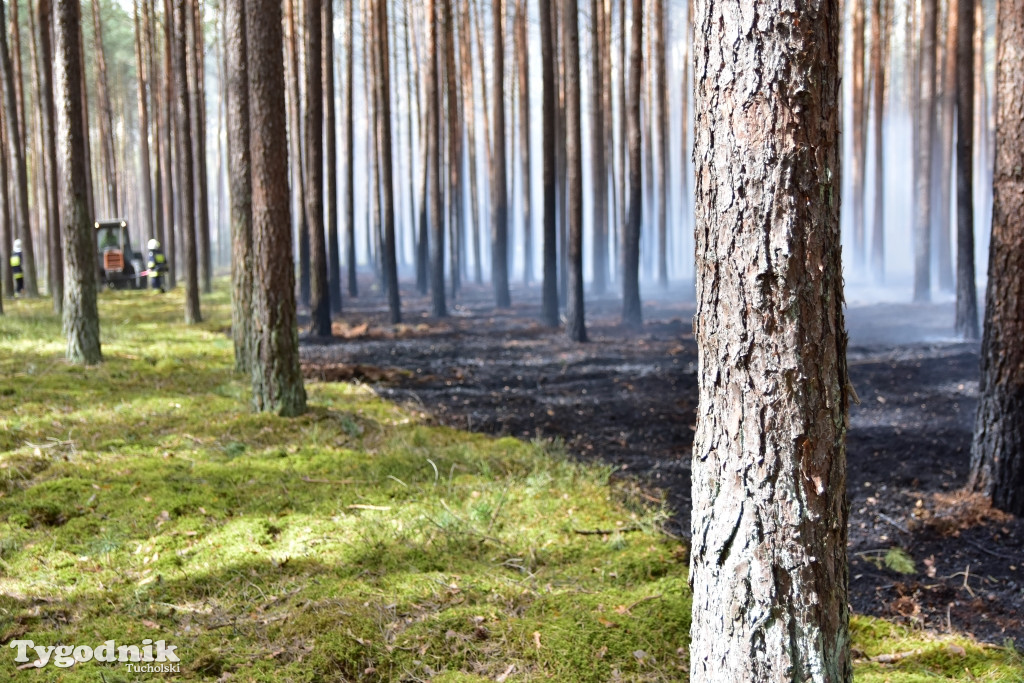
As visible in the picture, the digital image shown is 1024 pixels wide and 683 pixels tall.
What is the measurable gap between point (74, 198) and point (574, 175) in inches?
289

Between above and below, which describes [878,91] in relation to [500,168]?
above

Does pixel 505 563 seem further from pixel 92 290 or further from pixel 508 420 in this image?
pixel 92 290

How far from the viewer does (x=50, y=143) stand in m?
12.7

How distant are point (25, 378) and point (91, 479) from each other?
3531mm

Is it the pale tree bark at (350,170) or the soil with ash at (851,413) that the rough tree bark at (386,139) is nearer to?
the soil with ash at (851,413)

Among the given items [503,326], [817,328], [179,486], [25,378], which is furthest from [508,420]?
[503,326]

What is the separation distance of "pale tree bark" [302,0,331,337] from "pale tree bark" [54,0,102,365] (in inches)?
165

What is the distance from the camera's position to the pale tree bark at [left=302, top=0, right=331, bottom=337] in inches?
484

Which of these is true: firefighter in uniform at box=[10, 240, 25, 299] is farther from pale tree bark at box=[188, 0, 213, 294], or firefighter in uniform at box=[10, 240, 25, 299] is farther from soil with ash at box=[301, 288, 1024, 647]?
soil with ash at box=[301, 288, 1024, 647]

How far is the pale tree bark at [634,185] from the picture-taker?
44.0 feet

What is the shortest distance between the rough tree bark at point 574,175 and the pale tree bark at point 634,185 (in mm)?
1110

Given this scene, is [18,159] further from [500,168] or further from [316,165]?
[500,168]

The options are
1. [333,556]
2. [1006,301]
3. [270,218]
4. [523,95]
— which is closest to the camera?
[333,556]

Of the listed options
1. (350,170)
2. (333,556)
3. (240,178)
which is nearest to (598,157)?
(350,170)
